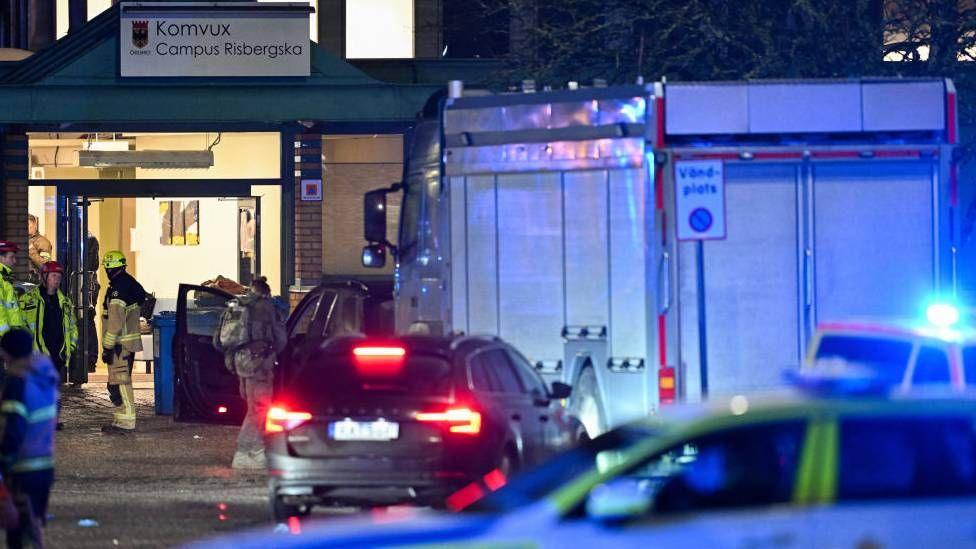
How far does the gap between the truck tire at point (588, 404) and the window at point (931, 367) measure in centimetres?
356

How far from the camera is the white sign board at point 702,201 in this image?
479 inches

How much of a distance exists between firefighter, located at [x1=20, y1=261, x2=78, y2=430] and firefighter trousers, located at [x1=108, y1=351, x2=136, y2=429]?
2.25 ft

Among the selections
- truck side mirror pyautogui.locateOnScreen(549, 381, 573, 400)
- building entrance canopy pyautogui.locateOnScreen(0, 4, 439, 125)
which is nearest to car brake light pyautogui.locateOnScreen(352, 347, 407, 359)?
truck side mirror pyautogui.locateOnScreen(549, 381, 573, 400)

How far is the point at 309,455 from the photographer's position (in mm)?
11828

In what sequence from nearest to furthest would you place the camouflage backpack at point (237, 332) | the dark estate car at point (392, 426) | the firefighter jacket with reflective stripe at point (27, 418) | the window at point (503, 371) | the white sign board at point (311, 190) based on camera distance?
the firefighter jacket with reflective stripe at point (27, 418) < the dark estate car at point (392, 426) < the window at point (503, 371) < the camouflage backpack at point (237, 332) < the white sign board at point (311, 190)

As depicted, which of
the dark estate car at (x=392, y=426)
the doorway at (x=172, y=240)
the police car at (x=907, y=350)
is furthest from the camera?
the doorway at (x=172, y=240)

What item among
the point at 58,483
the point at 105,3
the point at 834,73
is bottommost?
the point at 58,483

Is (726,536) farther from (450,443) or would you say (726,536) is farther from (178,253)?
(178,253)

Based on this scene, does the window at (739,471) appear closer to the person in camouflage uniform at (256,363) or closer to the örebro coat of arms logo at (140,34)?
the person in camouflage uniform at (256,363)

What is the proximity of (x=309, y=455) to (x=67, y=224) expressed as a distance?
1306 centimetres

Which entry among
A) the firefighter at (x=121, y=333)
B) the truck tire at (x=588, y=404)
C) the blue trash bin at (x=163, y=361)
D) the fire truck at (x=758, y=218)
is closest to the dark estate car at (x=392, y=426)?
the truck tire at (x=588, y=404)

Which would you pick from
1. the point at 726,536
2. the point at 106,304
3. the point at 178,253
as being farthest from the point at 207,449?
the point at 726,536

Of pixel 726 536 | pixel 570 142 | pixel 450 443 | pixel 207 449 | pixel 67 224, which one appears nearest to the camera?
pixel 726 536

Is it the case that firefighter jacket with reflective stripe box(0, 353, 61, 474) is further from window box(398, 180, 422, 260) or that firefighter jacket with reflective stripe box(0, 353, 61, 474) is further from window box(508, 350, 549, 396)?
window box(398, 180, 422, 260)
